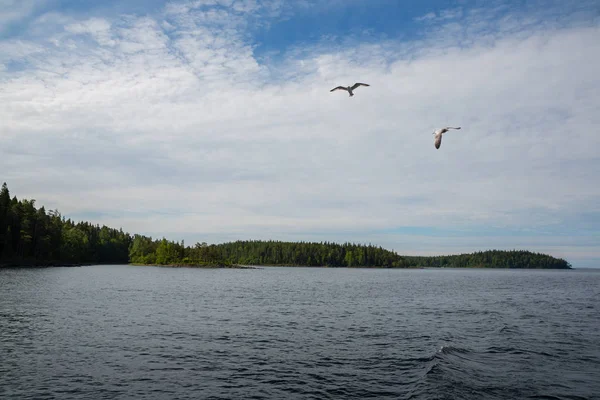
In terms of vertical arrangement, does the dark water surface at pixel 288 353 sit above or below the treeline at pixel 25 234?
below

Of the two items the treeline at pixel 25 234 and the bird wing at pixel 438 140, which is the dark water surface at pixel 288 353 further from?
the treeline at pixel 25 234

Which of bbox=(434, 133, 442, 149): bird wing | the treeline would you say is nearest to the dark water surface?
bbox=(434, 133, 442, 149): bird wing

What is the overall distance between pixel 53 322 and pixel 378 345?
32.0 metres

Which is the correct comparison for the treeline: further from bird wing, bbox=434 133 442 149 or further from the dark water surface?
bird wing, bbox=434 133 442 149

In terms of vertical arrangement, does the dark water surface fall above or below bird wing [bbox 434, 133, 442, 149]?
below

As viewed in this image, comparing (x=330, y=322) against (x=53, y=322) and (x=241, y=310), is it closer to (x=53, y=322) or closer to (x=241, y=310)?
(x=241, y=310)

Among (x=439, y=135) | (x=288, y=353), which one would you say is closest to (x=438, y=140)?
(x=439, y=135)

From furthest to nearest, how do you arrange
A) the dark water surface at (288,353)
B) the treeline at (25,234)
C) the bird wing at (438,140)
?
the treeline at (25,234) → the bird wing at (438,140) → the dark water surface at (288,353)

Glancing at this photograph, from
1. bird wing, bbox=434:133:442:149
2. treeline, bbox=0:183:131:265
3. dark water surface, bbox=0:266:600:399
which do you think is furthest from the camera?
treeline, bbox=0:183:131:265

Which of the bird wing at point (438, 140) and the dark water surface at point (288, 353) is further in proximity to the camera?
the bird wing at point (438, 140)

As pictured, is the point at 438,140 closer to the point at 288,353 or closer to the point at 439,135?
the point at 439,135

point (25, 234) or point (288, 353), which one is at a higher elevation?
point (25, 234)

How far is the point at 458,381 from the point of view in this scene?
83.3 ft

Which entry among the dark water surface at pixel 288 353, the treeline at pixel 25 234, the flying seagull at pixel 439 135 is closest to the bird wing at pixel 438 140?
the flying seagull at pixel 439 135
